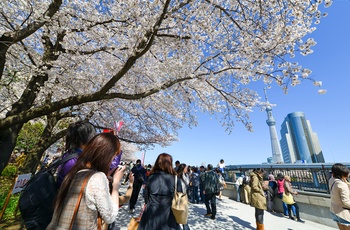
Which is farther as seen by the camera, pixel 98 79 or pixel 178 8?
pixel 98 79

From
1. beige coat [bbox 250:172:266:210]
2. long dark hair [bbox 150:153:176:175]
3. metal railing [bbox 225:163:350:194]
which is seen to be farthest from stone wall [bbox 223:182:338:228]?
long dark hair [bbox 150:153:176:175]

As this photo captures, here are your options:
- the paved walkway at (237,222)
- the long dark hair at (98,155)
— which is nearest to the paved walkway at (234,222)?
the paved walkway at (237,222)

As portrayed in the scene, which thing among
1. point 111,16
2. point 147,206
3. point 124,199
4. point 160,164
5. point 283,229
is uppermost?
point 111,16

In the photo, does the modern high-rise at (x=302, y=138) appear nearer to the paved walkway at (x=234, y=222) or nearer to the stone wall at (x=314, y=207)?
the stone wall at (x=314, y=207)

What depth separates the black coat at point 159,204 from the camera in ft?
9.28

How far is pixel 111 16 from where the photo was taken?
17.4 ft

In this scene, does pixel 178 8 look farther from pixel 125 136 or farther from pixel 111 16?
pixel 125 136

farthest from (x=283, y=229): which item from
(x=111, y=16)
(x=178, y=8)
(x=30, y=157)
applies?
(x=30, y=157)

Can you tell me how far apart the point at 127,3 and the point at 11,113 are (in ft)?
14.0

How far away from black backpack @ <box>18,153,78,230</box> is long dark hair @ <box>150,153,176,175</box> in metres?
1.76

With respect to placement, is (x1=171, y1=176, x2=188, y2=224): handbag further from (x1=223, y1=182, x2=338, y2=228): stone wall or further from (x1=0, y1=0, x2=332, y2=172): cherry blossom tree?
(x1=223, y1=182, x2=338, y2=228): stone wall

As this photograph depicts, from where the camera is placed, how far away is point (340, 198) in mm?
2887

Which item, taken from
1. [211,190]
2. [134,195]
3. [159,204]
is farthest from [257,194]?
[134,195]

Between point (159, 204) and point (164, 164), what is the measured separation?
2.12 ft
